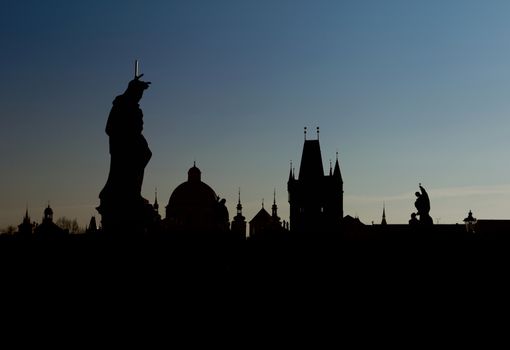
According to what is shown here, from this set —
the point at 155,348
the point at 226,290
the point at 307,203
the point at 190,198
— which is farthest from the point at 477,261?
the point at 190,198

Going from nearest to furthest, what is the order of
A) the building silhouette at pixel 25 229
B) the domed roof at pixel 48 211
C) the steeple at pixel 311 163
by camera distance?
the building silhouette at pixel 25 229
the domed roof at pixel 48 211
the steeple at pixel 311 163

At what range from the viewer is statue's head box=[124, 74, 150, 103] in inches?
806

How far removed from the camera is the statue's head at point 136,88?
20.5m

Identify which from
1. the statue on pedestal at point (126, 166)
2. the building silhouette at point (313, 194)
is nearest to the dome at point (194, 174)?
the building silhouette at point (313, 194)

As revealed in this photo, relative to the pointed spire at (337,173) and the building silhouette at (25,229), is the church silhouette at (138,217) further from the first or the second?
the pointed spire at (337,173)

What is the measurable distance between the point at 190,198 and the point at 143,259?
319 ft

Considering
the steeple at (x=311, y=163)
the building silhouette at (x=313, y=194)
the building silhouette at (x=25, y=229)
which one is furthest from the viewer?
the steeple at (x=311, y=163)

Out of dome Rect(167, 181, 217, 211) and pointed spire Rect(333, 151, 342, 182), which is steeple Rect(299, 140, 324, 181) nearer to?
pointed spire Rect(333, 151, 342, 182)

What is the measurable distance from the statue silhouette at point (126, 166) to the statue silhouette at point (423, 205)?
1925 cm

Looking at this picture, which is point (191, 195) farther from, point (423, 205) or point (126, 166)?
point (126, 166)

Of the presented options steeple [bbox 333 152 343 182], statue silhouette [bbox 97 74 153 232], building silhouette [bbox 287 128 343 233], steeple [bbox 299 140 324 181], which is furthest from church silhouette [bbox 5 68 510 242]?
steeple [bbox 333 152 343 182]

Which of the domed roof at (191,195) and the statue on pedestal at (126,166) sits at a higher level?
the domed roof at (191,195)

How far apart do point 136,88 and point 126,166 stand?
6.82 feet

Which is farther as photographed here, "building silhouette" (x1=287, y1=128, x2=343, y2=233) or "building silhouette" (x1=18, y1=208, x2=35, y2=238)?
"building silhouette" (x1=287, y1=128, x2=343, y2=233)
